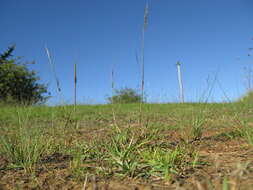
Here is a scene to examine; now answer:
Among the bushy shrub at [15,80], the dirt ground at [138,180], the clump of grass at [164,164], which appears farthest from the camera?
the bushy shrub at [15,80]

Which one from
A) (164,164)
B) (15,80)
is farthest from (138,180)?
(15,80)

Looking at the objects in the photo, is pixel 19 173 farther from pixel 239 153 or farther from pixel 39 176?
pixel 239 153

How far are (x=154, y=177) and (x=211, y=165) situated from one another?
35cm

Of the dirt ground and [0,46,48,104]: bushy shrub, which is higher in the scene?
[0,46,48,104]: bushy shrub

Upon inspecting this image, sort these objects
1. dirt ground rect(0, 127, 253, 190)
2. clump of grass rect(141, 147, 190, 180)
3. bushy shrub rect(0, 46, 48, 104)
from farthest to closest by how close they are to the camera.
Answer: bushy shrub rect(0, 46, 48, 104), clump of grass rect(141, 147, 190, 180), dirt ground rect(0, 127, 253, 190)

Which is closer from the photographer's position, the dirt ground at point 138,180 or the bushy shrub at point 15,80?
the dirt ground at point 138,180

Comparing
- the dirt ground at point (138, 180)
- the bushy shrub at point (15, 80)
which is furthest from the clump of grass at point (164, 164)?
the bushy shrub at point (15, 80)

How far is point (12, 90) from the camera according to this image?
16641 millimetres

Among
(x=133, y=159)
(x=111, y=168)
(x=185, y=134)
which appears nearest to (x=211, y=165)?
(x=133, y=159)

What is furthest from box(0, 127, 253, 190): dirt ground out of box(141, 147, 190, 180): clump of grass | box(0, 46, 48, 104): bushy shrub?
box(0, 46, 48, 104): bushy shrub

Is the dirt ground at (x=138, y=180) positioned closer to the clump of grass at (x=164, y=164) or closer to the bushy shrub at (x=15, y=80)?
the clump of grass at (x=164, y=164)

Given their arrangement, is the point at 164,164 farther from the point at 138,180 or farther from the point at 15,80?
the point at 15,80

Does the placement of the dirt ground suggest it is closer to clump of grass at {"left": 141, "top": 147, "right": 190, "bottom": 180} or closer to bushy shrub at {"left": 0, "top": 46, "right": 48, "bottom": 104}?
clump of grass at {"left": 141, "top": 147, "right": 190, "bottom": 180}

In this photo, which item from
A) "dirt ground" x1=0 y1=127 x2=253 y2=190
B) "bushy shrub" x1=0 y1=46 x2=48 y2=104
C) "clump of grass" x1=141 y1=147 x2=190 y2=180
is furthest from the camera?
"bushy shrub" x1=0 y1=46 x2=48 y2=104
